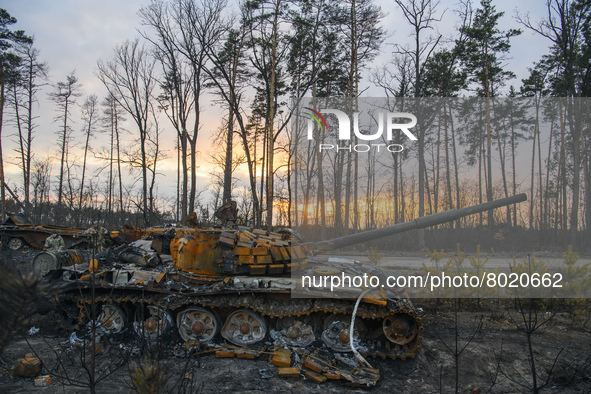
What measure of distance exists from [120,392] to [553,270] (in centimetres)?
1002

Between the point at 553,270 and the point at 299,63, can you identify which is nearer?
the point at 553,270

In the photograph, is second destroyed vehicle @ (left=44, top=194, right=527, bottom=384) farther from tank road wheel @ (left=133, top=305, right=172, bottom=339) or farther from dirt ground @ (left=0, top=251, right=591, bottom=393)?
dirt ground @ (left=0, top=251, right=591, bottom=393)

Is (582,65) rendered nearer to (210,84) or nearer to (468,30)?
(468,30)

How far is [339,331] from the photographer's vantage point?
669 centimetres

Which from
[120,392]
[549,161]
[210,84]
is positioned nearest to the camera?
[120,392]

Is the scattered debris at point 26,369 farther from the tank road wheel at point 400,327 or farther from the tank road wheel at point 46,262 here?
the tank road wheel at point 400,327

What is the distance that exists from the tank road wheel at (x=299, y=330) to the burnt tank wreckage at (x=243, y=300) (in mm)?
17

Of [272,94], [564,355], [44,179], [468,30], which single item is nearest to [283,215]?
[272,94]

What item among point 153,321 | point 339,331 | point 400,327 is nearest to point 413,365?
point 400,327

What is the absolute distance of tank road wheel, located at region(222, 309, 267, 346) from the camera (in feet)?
22.4

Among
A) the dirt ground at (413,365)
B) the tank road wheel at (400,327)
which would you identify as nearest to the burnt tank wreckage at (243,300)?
the tank road wheel at (400,327)

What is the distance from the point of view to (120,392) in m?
5.20

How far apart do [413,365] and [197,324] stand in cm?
387

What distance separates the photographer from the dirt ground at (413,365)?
17.6ft
